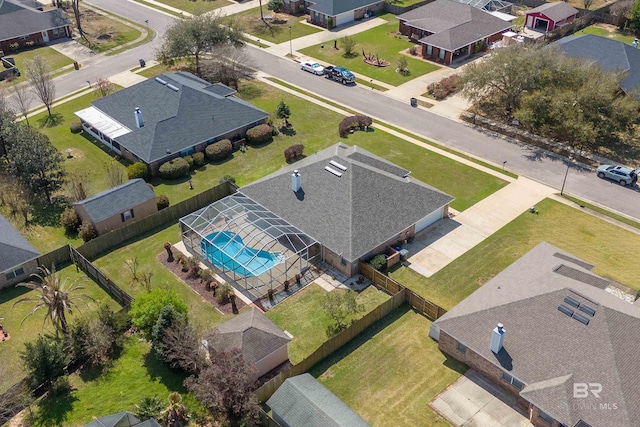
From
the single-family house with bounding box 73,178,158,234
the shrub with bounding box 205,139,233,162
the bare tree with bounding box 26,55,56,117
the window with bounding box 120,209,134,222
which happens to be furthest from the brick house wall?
the bare tree with bounding box 26,55,56,117

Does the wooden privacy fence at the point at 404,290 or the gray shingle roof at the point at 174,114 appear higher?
the gray shingle roof at the point at 174,114

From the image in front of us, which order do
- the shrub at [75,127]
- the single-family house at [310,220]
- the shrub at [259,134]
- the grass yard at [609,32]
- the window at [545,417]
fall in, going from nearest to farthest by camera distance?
the window at [545,417] < the single-family house at [310,220] < the shrub at [259,134] < the shrub at [75,127] < the grass yard at [609,32]

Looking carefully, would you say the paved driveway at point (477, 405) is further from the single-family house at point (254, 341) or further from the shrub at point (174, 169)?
the shrub at point (174, 169)

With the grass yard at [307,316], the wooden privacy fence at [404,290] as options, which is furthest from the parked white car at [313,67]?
the grass yard at [307,316]

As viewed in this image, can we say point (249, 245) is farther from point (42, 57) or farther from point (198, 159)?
point (42, 57)

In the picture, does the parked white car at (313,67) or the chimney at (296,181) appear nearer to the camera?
the chimney at (296,181)

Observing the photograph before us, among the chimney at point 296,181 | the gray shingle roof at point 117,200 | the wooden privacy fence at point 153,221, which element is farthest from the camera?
the gray shingle roof at point 117,200

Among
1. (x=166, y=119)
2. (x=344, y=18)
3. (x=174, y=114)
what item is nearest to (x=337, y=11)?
(x=344, y=18)
